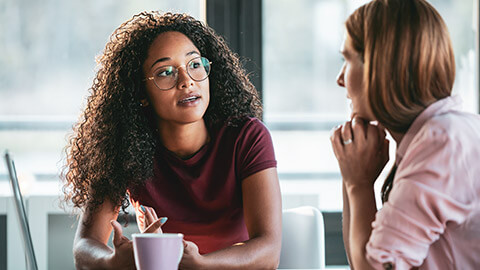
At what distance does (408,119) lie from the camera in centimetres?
120

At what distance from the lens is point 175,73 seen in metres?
1.84

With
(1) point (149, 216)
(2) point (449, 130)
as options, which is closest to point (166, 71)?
(1) point (149, 216)

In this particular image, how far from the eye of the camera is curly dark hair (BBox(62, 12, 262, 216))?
187 centimetres

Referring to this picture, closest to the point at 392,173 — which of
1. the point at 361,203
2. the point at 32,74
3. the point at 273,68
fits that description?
the point at 361,203

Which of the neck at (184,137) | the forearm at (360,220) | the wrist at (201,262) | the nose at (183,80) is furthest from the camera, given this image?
the neck at (184,137)

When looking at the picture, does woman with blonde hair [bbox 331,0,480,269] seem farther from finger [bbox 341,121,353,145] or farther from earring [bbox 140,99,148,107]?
earring [bbox 140,99,148,107]

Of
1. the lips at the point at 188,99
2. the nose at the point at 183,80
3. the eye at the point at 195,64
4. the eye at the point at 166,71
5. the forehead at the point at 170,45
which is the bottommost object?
the lips at the point at 188,99

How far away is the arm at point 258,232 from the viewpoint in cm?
155

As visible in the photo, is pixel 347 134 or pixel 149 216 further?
pixel 149 216

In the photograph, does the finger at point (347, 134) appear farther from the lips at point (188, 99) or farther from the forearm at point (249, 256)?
the lips at point (188, 99)

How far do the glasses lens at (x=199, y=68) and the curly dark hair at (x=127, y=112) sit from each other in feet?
0.34

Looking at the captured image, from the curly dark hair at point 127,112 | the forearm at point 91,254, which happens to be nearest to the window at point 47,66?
the curly dark hair at point 127,112

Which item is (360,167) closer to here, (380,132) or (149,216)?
(380,132)

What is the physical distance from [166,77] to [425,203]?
100cm
